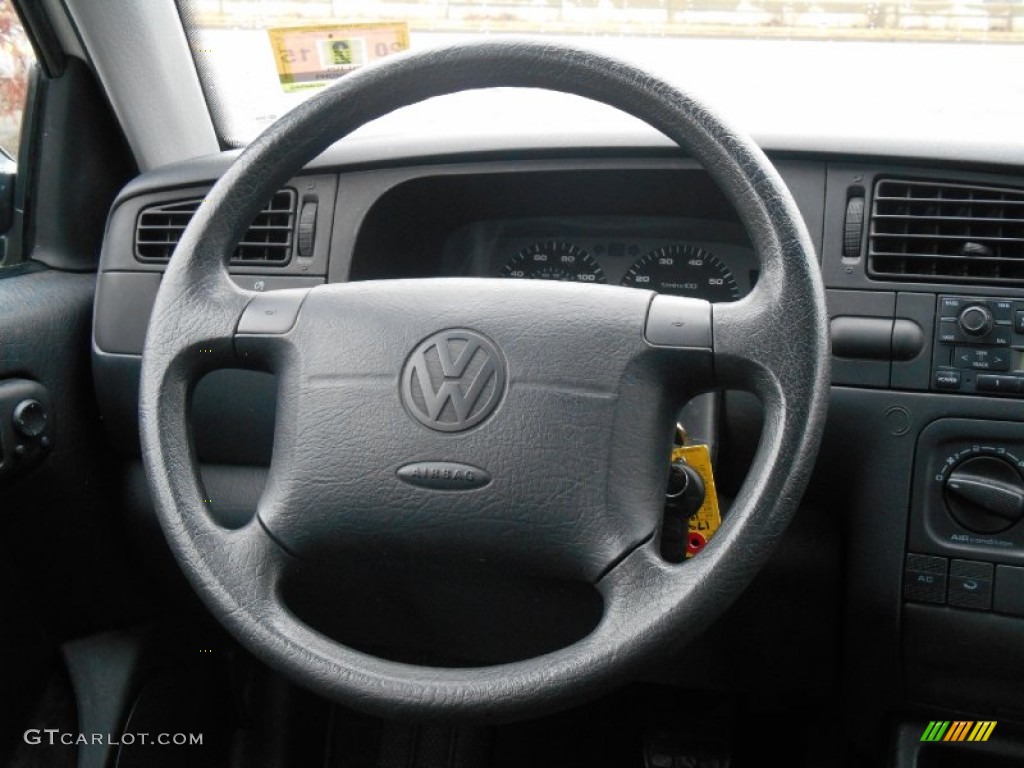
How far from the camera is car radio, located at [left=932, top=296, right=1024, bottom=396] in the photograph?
121cm

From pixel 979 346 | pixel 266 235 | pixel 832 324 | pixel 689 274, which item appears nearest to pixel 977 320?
pixel 979 346

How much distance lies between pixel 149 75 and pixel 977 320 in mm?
1353

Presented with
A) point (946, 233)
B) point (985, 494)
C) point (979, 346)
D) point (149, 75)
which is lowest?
point (985, 494)

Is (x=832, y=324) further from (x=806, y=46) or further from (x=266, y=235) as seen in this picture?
(x=266, y=235)

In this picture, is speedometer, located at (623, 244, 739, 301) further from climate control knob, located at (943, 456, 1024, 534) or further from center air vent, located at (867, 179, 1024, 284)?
climate control knob, located at (943, 456, 1024, 534)

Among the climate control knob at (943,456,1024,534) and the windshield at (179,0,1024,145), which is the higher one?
the windshield at (179,0,1024,145)

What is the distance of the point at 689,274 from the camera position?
4.90 feet

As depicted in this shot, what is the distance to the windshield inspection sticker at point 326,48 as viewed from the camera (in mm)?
1514

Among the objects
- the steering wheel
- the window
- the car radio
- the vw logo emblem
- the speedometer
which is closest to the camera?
the steering wheel

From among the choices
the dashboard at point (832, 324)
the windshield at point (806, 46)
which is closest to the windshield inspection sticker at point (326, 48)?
the windshield at point (806, 46)

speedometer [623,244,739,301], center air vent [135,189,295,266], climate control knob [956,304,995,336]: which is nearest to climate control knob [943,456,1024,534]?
climate control knob [956,304,995,336]

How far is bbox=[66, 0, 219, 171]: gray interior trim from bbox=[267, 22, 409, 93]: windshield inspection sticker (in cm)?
26

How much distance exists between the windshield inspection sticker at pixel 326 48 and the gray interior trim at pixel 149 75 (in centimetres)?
26

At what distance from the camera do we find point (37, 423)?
4.91ft
